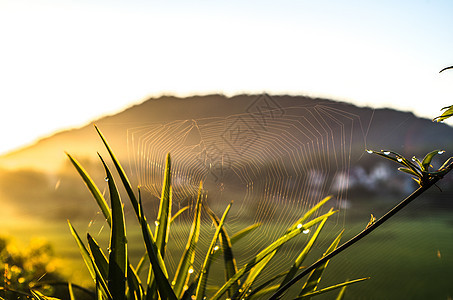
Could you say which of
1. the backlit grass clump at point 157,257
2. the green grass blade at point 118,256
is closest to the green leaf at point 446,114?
the backlit grass clump at point 157,257

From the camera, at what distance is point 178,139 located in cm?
120

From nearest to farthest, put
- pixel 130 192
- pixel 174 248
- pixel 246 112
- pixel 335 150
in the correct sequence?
pixel 130 192 < pixel 246 112 < pixel 335 150 < pixel 174 248

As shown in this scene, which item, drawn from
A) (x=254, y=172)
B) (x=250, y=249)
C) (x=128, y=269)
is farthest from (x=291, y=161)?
(x=128, y=269)

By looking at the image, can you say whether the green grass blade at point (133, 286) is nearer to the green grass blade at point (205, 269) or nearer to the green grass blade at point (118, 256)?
the green grass blade at point (118, 256)

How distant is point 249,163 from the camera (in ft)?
4.08

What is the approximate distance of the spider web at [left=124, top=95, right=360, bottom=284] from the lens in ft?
3.52

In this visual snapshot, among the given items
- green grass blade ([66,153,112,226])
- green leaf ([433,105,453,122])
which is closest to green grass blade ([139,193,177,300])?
green grass blade ([66,153,112,226])

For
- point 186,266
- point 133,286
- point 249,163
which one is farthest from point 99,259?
point 249,163

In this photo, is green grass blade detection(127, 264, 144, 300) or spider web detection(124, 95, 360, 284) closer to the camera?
green grass blade detection(127, 264, 144, 300)

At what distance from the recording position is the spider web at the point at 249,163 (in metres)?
1.07

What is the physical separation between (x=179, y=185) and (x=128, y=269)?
597 millimetres

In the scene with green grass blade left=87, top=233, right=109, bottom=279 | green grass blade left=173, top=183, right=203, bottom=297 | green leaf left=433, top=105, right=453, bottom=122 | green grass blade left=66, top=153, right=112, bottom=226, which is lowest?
green grass blade left=173, top=183, right=203, bottom=297

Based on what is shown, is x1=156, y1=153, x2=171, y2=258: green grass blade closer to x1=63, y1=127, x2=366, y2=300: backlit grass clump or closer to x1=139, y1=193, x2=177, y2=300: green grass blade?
x1=63, y1=127, x2=366, y2=300: backlit grass clump

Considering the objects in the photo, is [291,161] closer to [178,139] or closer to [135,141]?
[178,139]
